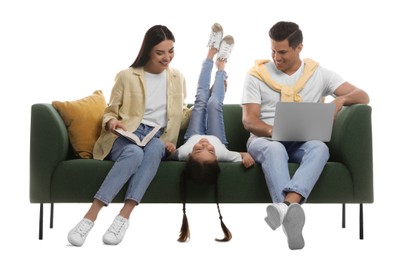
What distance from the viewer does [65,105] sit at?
4.50 meters

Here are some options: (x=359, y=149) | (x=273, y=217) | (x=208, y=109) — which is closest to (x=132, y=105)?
(x=208, y=109)

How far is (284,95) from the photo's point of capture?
14.6 ft

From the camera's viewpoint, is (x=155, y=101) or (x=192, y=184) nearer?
(x=192, y=184)

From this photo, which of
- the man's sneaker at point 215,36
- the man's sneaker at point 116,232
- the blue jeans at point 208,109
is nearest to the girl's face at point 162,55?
the blue jeans at point 208,109

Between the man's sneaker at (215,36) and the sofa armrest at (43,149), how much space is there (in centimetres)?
120

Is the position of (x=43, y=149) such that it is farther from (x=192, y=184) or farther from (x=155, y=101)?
(x=192, y=184)

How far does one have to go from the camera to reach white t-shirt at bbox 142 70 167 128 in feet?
Result: 14.7

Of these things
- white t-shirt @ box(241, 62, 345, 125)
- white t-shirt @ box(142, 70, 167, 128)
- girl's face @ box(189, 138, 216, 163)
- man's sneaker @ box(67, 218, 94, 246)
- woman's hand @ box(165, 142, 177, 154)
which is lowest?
man's sneaker @ box(67, 218, 94, 246)

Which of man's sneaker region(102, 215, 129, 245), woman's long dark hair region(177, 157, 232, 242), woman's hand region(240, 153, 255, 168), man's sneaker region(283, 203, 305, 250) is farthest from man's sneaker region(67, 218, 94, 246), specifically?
man's sneaker region(283, 203, 305, 250)

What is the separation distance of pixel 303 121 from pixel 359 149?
0.40m

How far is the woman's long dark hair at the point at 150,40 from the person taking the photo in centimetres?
444

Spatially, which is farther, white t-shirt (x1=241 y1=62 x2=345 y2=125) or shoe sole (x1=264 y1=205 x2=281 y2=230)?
white t-shirt (x1=241 y1=62 x2=345 y2=125)

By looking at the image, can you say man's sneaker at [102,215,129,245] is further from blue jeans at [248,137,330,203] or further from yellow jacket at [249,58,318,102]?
yellow jacket at [249,58,318,102]

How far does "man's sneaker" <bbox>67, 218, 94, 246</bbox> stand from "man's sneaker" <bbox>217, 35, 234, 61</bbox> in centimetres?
152
